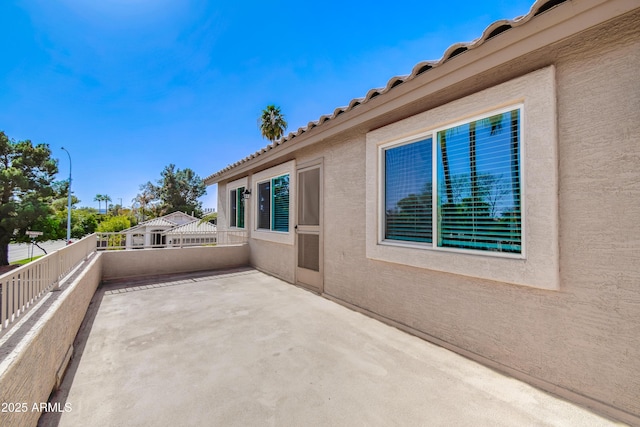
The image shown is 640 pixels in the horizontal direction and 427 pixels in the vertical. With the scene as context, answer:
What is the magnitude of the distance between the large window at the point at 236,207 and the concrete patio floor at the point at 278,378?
5491 millimetres

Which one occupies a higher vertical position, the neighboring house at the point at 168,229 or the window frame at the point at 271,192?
the window frame at the point at 271,192

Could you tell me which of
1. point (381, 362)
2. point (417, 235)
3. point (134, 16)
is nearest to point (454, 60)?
point (417, 235)

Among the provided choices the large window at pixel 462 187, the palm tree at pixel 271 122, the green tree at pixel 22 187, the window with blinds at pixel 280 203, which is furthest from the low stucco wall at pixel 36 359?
the green tree at pixel 22 187

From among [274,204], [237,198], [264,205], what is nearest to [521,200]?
[274,204]

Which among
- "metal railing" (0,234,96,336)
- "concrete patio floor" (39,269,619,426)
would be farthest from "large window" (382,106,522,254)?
"metal railing" (0,234,96,336)

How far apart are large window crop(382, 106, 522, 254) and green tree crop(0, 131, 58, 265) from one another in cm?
2851

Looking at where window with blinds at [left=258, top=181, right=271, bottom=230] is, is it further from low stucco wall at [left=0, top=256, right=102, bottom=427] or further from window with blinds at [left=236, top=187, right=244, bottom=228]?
low stucco wall at [left=0, top=256, right=102, bottom=427]

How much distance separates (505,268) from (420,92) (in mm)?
2283

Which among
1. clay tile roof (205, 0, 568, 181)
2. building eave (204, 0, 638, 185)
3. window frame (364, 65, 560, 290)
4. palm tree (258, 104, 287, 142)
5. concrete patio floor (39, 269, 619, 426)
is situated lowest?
concrete patio floor (39, 269, 619, 426)

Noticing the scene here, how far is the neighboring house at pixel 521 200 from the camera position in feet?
6.82

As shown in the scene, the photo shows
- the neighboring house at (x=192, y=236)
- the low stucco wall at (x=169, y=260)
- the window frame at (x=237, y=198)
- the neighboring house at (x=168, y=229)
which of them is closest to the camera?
the low stucco wall at (x=169, y=260)

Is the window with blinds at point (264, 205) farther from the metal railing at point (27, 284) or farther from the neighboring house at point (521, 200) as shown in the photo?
the metal railing at point (27, 284)

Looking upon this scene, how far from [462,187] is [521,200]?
25.5 inches

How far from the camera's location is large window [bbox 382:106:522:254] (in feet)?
9.03
